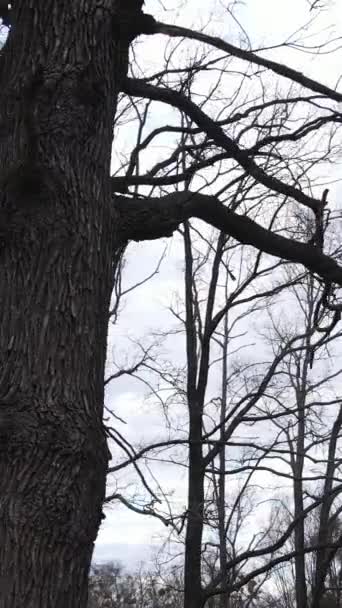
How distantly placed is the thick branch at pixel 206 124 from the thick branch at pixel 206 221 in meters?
0.33

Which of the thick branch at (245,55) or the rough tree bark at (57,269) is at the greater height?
the thick branch at (245,55)

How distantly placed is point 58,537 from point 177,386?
9.63 meters

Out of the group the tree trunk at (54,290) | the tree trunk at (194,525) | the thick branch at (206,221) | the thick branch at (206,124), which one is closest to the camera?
the tree trunk at (54,290)

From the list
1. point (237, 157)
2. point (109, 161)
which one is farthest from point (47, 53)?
point (237, 157)

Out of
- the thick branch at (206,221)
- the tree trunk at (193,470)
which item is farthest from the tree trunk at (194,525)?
the thick branch at (206,221)

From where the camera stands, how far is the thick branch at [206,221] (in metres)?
2.90

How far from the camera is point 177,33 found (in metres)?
3.10

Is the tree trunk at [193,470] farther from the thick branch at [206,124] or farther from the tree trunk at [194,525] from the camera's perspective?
the thick branch at [206,124]

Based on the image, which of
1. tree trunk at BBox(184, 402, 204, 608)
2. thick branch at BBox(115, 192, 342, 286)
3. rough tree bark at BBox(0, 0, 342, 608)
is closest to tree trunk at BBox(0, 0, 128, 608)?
rough tree bark at BBox(0, 0, 342, 608)

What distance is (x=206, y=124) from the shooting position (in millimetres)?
3334

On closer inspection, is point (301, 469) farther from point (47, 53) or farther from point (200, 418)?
point (47, 53)

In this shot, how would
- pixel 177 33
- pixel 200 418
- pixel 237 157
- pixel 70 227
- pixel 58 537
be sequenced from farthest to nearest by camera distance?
pixel 200 418, pixel 237 157, pixel 177 33, pixel 70 227, pixel 58 537

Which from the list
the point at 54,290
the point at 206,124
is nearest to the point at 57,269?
the point at 54,290

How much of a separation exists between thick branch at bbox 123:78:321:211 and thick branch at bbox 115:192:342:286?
33cm
